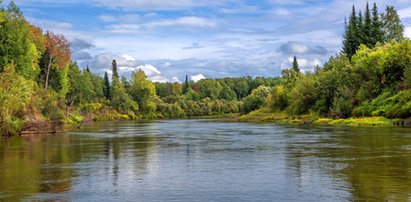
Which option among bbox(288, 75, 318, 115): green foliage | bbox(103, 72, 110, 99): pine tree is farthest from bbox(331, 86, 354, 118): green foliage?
bbox(103, 72, 110, 99): pine tree

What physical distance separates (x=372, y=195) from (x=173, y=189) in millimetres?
7435

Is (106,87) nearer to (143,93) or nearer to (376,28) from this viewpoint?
(143,93)

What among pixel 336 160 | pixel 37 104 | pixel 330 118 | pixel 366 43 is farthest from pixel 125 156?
pixel 366 43

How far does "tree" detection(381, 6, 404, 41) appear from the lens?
125875mm

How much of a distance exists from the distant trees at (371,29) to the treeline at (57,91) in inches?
1253

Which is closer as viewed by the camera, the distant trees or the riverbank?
the riverbank

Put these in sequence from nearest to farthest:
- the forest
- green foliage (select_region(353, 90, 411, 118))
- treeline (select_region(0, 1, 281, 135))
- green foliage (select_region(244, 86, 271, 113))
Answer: treeline (select_region(0, 1, 281, 135)) → the forest → green foliage (select_region(353, 90, 411, 118)) → green foliage (select_region(244, 86, 271, 113))

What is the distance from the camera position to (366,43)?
4626 inches

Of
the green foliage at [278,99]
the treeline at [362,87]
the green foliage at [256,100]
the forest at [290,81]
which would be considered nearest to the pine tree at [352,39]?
the forest at [290,81]

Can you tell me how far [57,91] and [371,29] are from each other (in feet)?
244

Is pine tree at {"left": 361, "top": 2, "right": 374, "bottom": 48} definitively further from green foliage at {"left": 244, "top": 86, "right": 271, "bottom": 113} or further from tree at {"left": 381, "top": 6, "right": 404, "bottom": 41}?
green foliage at {"left": 244, "top": 86, "right": 271, "bottom": 113}

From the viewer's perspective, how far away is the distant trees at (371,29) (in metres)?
117

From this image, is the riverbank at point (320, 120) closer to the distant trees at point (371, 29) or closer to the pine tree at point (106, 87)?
the distant trees at point (371, 29)

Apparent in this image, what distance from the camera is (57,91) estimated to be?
107938 mm
